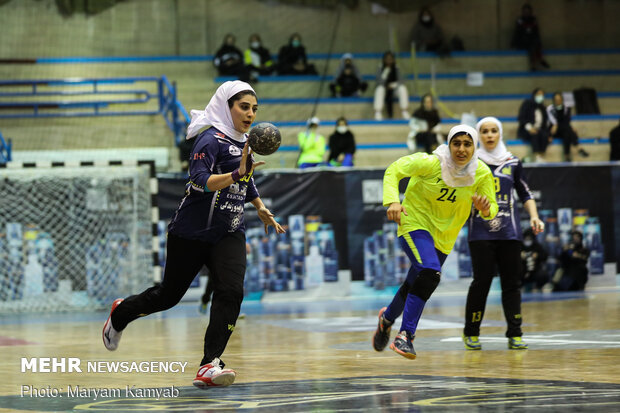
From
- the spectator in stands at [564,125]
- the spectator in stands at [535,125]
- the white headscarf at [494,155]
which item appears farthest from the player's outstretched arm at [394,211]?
the spectator in stands at [564,125]

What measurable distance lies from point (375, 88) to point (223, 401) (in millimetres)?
20133

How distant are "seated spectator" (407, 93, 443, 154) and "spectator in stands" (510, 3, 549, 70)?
6.89 m

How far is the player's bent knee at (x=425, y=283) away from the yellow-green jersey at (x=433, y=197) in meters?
0.45

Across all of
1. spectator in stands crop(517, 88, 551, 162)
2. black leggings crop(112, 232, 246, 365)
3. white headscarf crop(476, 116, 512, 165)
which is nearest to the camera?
black leggings crop(112, 232, 246, 365)

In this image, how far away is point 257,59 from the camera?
24.9 meters

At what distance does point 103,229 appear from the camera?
17.0 meters

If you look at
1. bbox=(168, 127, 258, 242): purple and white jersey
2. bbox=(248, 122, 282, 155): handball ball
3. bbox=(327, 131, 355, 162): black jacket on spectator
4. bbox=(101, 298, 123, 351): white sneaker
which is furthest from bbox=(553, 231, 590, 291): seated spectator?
bbox=(248, 122, 282, 155): handball ball

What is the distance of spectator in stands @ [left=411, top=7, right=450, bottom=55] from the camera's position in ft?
89.6

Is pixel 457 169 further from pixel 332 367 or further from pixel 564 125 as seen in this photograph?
pixel 564 125

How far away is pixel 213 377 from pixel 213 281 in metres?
0.68

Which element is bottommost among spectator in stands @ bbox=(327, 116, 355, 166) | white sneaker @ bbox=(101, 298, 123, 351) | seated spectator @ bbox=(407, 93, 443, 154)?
white sneaker @ bbox=(101, 298, 123, 351)

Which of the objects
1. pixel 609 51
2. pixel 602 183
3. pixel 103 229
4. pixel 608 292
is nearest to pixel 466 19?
pixel 609 51

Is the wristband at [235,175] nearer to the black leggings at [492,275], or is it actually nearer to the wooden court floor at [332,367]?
the wooden court floor at [332,367]

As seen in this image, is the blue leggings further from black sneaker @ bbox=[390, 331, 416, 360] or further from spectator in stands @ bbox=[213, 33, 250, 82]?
spectator in stands @ bbox=[213, 33, 250, 82]
